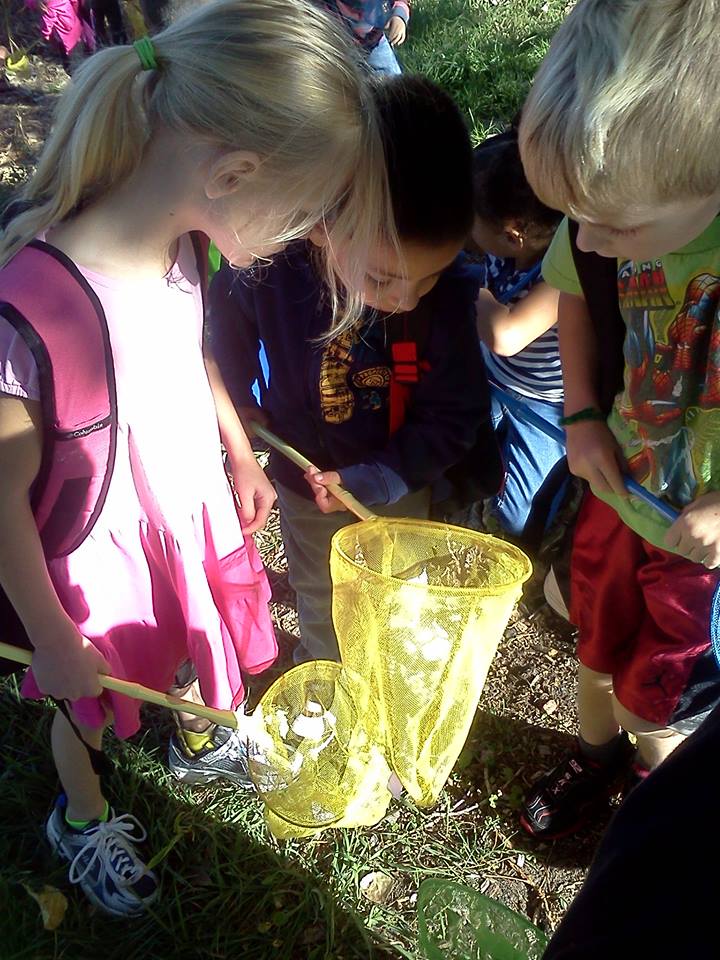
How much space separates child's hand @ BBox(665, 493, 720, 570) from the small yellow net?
248 mm

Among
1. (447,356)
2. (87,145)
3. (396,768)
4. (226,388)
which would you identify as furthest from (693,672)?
(87,145)

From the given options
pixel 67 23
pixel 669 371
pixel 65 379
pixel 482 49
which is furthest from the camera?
pixel 67 23

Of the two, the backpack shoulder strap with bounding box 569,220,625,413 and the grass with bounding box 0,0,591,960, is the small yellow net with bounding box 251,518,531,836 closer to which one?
the grass with bounding box 0,0,591,960

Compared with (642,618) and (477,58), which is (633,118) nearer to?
(642,618)

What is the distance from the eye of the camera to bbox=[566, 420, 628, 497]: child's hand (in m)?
1.49

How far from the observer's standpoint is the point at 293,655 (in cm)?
236

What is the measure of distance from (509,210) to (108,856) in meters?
1.75

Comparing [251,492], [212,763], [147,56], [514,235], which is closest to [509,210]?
[514,235]

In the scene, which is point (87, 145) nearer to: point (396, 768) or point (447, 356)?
point (447, 356)

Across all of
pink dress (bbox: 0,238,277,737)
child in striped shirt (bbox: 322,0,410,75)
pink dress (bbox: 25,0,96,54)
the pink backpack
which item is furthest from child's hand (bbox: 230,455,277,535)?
pink dress (bbox: 25,0,96,54)

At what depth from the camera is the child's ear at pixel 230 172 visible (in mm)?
1241

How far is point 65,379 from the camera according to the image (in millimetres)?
1216

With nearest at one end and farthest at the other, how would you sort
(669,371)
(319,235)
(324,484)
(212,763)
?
(669,371)
(319,235)
(324,484)
(212,763)

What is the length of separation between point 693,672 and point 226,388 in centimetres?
109
